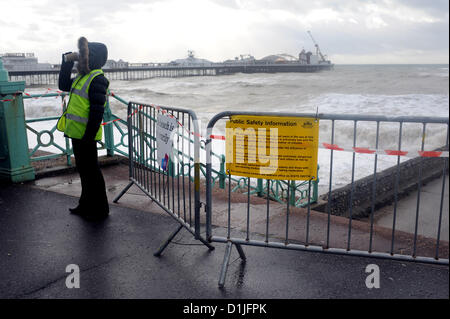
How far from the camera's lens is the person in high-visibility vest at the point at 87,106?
4.87 metres

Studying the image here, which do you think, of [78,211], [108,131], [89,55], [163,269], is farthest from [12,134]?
[163,269]

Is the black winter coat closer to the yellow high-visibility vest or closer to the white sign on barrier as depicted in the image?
the yellow high-visibility vest

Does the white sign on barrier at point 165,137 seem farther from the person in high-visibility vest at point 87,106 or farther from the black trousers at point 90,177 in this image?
the black trousers at point 90,177

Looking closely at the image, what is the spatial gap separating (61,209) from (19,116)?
206 cm

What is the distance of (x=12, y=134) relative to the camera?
22.4ft

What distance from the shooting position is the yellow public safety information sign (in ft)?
12.0

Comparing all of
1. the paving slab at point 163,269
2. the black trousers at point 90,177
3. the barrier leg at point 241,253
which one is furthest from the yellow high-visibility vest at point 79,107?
the barrier leg at point 241,253

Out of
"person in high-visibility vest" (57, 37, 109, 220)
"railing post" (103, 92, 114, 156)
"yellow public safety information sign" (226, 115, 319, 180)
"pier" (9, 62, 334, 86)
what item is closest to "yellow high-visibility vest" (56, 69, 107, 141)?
"person in high-visibility vest" (57, 37, 109, 220)

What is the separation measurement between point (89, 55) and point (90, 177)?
58.8 inches

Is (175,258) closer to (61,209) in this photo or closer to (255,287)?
(255,287)

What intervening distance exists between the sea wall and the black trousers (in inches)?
261

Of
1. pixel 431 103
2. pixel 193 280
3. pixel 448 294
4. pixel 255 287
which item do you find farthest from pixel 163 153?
pixel 431 103

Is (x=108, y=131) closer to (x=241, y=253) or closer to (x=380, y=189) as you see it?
(x=241, y=253)

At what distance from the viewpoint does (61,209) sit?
5824mm
